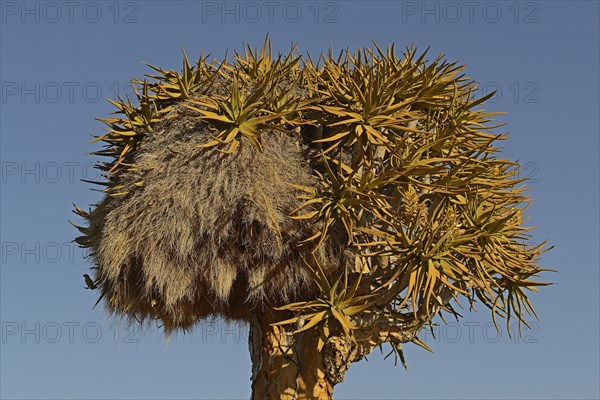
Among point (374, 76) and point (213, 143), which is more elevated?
point (374, 76)

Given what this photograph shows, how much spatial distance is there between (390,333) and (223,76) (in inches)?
125

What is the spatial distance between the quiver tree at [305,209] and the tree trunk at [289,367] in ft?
0.05

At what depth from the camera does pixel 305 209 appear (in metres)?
10.1

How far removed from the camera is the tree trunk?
10.5 metres

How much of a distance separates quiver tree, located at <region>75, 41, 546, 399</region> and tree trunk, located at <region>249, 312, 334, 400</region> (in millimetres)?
16

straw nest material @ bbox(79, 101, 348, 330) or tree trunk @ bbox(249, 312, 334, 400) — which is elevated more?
straw nest material @ bbox(79, 101, 348, 330)

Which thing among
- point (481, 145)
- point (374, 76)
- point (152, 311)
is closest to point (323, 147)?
point (374, 76)

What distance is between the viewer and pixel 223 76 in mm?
10688

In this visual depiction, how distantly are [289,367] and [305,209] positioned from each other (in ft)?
5.58

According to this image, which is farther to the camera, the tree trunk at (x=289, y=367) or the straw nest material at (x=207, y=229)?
the tree trunk at (x=289, y=367)

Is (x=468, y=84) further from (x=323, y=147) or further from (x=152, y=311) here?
(x=152, y=311)

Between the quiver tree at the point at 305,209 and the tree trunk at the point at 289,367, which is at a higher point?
the quiver tree at the point at 305,209

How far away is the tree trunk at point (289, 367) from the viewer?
1049cm

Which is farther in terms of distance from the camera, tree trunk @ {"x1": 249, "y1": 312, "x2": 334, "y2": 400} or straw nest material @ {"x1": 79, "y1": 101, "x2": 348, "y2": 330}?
tree trunk @ {"x1": 249, "y1": 312, "x2": 334, "y2": 400}
